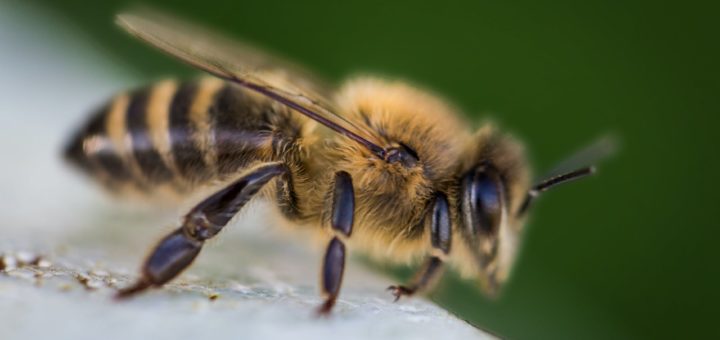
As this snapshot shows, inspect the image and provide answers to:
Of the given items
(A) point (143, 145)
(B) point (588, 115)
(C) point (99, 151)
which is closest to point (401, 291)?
(A) point (143, 145)

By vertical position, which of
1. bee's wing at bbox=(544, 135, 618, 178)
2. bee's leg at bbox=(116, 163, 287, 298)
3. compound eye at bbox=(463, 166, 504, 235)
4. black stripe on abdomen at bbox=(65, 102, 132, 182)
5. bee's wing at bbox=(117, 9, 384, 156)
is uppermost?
bee's wing at bbox=(544, 135, 618, 178)

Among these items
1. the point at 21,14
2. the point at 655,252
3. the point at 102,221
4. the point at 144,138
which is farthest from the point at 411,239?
the point at 21,14

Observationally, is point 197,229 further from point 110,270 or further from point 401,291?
point 401,291

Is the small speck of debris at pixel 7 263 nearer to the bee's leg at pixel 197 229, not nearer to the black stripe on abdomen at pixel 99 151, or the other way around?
the bee's leg at pixel 197 229

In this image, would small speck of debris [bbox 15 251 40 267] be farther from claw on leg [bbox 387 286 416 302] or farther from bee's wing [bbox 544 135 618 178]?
bee's wing [bbox 544 135 618 178]

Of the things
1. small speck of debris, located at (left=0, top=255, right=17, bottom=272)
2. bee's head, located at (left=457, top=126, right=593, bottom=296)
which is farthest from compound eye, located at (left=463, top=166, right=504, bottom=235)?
small speck of debris, located at (left=0, top=255, right=17, bottom=272)

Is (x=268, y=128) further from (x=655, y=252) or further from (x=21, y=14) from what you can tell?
(x=21, y=14)
